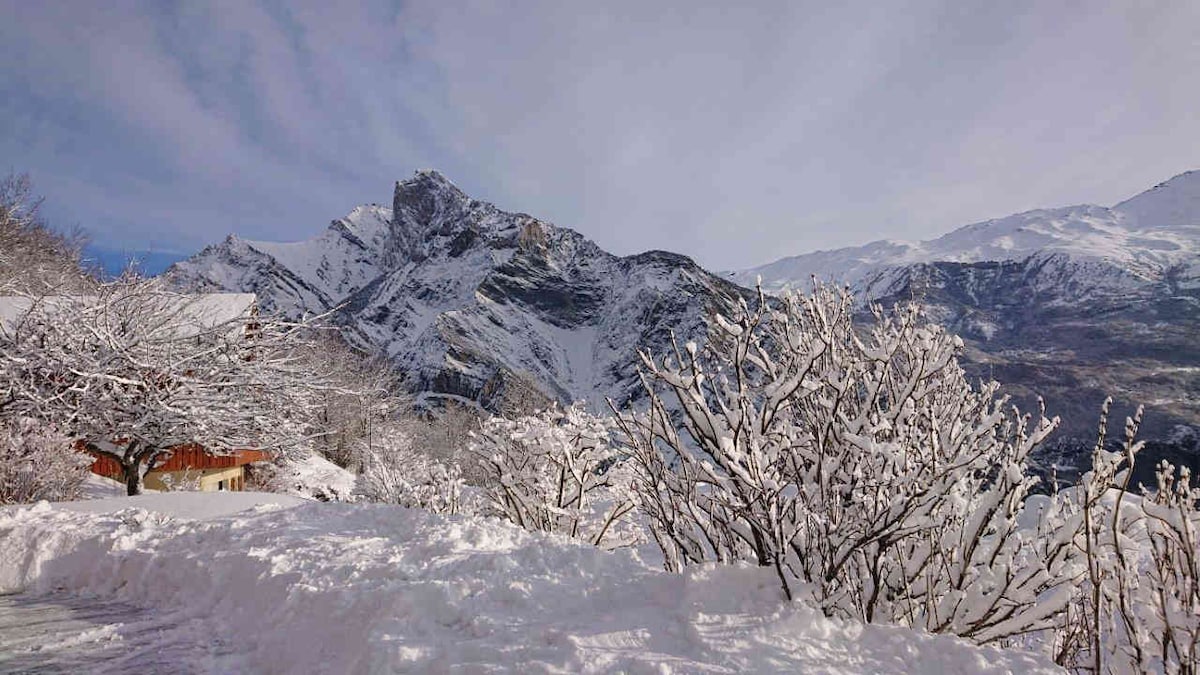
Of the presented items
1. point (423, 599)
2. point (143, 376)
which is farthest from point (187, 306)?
point (423, 599)

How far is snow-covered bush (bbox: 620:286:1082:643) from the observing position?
3.93 metres

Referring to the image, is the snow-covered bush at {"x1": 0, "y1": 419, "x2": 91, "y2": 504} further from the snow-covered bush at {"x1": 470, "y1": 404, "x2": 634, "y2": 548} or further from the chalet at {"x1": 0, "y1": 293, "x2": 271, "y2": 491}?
the snow-covered bush at {"x1": 470, "y1": 404, "x2": 634, "y2": 548}

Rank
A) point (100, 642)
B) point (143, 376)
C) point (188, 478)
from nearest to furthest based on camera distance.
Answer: point (100, 642), point (143, 376), point (188, 478)

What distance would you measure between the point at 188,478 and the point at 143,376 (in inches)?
257

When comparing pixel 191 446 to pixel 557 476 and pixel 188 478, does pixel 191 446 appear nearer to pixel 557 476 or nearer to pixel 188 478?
pixel 188 478

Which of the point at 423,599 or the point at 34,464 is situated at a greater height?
the point at 34,464

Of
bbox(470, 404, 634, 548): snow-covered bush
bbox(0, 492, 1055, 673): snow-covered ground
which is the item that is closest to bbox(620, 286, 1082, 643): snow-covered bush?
bbox(0, 492, 1055, 673): snow-covered ground

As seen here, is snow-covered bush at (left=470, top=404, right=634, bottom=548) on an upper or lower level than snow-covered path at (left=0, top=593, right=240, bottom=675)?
upper

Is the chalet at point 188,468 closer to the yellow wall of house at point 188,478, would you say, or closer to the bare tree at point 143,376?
the yellow wall of house at point 188,478

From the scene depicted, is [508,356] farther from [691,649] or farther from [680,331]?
[691,649]

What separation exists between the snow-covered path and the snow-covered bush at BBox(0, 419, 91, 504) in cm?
536

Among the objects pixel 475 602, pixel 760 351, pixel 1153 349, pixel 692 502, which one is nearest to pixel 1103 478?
pixel 760 351

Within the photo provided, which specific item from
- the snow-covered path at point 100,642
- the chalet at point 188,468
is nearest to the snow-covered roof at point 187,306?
the chalet at point 188,468

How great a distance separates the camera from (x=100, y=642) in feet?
17.0
